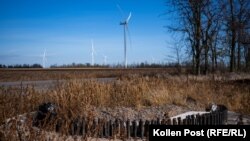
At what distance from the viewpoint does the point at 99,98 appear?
13789 millimetres

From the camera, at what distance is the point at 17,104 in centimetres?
1157

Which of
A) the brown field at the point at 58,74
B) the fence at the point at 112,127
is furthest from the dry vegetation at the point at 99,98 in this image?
the brown field at the point at 58,74

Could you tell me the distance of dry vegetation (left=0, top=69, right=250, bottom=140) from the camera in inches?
451

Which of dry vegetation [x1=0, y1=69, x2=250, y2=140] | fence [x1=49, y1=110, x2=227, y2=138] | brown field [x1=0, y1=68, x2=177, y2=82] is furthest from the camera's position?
brown field [x1=0, y1=68, x2=177, y2=82]

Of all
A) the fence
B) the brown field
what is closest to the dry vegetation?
the fence

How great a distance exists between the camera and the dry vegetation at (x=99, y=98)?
37.6 ft

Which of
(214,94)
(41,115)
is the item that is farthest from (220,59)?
(41,115)

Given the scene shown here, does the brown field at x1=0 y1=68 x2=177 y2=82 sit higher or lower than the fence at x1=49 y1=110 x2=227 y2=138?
higher

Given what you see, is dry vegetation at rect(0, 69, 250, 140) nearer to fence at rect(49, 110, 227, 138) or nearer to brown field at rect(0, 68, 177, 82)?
fence at rect(49, 110, 227, 138)

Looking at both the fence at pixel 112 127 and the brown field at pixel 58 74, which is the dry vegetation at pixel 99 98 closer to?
the fence at pixel 112 127

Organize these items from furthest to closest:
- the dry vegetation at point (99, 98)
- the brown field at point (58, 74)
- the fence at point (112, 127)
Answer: the brown field at point (58, 74)
the dry vegetation at point (99, 98)
the fence at point (112, 127)

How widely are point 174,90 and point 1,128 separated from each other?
1127 cm

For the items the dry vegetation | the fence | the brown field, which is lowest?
the fence

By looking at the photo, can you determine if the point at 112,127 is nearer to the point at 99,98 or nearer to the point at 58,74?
the point at 99,98
